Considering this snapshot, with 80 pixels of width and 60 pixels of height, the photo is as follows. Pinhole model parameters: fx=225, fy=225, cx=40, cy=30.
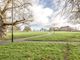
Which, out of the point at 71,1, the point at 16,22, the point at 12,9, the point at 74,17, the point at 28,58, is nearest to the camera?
the point at 71,1

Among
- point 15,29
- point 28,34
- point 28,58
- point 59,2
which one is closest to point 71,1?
point 59,2

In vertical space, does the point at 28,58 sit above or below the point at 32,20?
below

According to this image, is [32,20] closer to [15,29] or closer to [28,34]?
[15,29]

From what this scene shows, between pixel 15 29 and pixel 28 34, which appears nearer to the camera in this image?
pixel 15 29

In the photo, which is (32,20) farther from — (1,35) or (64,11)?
(64,11)

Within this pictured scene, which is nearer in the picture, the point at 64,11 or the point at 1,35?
the point at 64,11

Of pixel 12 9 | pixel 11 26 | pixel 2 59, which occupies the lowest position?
pixel 2 59

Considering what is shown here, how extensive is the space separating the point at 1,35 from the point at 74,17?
70.5 feet

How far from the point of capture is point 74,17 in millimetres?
14836

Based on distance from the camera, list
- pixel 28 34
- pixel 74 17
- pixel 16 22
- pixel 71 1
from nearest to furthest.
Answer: pixel 71 1
pixel 74 17
pixel 16 22
pixel 28 34

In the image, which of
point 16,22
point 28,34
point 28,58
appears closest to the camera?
point 28,58

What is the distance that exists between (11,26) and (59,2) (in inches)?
843

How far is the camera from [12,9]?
32.4 m

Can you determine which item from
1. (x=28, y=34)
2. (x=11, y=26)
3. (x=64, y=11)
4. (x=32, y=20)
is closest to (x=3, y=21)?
(x=11, y=26)
